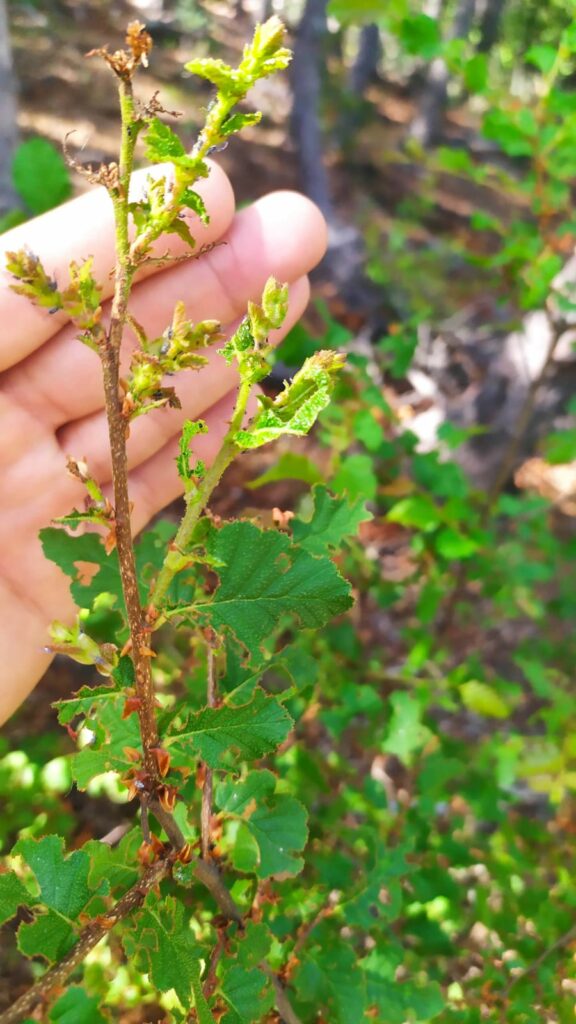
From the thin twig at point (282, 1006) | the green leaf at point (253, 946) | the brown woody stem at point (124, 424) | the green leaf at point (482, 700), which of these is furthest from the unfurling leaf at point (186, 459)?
the green leaf at point (482, 700)

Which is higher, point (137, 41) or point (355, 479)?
point (137, 41)

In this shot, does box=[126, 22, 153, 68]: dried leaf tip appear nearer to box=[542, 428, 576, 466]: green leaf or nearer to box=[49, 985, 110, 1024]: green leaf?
box=[49, 985, 110, 1024]: green leaf

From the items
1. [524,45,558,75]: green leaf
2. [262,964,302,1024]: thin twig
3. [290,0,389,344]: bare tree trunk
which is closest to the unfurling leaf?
[262,964,302,1024]: thin twig

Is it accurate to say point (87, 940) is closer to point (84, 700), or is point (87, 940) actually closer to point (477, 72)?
point (84, 700)

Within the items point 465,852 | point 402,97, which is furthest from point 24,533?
point 402,97

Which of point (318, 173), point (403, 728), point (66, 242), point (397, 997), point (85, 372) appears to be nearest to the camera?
point (397, 997)

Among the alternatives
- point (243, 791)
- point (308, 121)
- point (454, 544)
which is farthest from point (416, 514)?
point (308, 121)

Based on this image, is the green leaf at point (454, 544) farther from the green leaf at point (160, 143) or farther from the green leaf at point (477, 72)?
the green leaf at point (160, 143)
